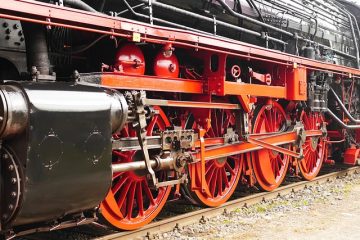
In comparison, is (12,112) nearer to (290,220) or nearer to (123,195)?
(123,195)

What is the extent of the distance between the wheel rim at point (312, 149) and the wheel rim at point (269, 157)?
1.89 feet

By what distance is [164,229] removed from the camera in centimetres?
423

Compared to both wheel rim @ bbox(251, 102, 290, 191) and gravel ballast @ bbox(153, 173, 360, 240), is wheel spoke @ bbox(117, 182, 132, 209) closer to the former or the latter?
gravel ballast @ bbox(153, 173, 360, 240)

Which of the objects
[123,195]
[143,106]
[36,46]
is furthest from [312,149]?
[36,46]

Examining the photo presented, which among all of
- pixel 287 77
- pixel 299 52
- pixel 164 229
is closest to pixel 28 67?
pixel 164 229

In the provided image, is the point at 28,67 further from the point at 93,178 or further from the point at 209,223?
the point at 209,223

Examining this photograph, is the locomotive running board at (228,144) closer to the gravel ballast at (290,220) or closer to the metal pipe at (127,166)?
the metal pipe at (127,166)

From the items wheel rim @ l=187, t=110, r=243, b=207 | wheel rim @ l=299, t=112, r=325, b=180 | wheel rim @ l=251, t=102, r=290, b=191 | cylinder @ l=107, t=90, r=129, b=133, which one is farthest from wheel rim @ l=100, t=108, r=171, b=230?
wheel rim @ l=299, t=112, r=325, b=180

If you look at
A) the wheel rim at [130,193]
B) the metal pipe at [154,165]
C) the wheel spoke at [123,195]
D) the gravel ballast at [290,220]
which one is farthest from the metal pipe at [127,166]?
the gravel ballast at [290,220]

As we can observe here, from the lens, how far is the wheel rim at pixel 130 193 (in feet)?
12.7

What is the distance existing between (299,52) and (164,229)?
4507mm

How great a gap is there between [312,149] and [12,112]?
19.5 ft

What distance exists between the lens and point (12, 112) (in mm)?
2568

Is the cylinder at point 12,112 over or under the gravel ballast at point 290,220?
over
